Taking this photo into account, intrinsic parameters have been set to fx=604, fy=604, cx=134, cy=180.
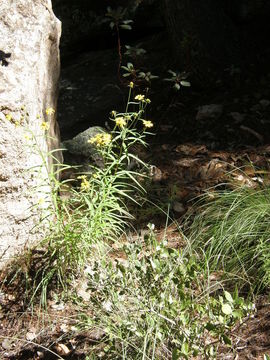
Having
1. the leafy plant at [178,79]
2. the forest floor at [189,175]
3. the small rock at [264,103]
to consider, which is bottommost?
the forest floor at [189,175]

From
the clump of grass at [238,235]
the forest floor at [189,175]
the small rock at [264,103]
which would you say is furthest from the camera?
the small rock at [264,103]

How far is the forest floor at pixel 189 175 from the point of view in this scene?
3434 millimetres

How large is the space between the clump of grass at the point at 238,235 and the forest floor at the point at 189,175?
186 millimetres

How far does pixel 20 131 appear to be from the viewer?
3.71 metres

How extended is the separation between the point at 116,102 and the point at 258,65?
4.55 ft

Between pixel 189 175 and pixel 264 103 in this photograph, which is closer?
pixel 189 175

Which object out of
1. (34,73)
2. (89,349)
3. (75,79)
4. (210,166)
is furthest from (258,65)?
(89,349)

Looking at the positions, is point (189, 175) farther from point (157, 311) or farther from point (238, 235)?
point (157, 311)

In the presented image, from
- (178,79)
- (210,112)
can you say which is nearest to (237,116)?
(210,112)

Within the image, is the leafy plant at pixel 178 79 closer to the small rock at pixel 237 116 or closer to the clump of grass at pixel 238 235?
the small rock at pixel 237 116

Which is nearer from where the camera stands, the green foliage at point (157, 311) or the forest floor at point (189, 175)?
the green foliage at point (157, 311)

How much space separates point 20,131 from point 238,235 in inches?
59.0

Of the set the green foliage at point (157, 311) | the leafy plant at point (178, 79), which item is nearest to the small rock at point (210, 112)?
the leafy plant at point (178, 79)

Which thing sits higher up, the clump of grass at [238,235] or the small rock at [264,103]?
the small rock at [264,103]
